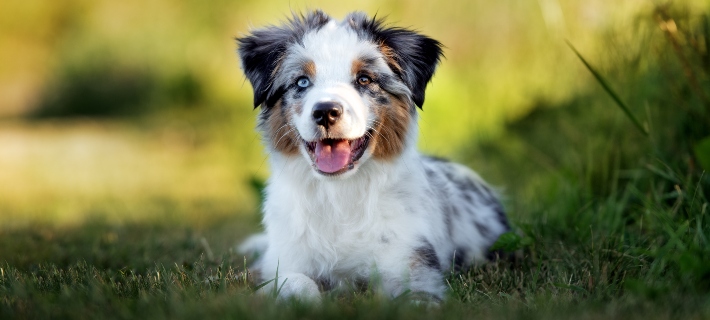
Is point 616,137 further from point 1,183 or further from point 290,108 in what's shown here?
point 1,183

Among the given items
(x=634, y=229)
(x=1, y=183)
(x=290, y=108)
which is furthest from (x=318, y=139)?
(x=1, y=183)

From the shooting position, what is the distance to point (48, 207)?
6910mm

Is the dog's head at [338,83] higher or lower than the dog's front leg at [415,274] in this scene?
higher

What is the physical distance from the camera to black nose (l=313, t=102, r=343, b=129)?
3.29 meters

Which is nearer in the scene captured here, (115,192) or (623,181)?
(623,181)

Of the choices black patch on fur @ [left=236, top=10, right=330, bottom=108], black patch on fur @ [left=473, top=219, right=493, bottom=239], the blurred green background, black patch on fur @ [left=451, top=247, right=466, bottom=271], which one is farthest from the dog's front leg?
the blurred green background

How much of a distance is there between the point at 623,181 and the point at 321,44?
2527mm

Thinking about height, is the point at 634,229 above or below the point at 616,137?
below

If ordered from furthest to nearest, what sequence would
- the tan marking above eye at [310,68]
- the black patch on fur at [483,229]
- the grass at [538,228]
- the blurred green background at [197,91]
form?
the blurred green background at [197,91] < the black patch on fur at [483,229] < the tan marking above eye at [310,68] < the grass at [538,228]

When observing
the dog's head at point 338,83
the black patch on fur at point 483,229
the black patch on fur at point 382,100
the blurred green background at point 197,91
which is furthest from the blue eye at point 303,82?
the black patch on fur at point 483,229

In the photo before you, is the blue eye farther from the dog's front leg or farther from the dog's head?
the dog's front leg

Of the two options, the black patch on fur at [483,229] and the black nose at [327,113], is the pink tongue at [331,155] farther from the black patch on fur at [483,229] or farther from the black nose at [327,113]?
the black patch on fur at [483,229]

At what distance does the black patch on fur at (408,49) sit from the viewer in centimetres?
379

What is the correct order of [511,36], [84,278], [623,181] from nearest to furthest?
1. [84,278]
2. [623,181]
3. [511,36]
